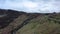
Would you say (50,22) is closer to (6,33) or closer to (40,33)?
(40,33)

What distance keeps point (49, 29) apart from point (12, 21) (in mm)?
10941

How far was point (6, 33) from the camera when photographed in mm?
21016

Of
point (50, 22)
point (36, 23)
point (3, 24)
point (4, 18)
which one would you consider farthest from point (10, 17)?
point (50, 22)

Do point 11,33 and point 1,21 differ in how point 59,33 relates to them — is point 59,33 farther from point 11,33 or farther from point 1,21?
point 1,21

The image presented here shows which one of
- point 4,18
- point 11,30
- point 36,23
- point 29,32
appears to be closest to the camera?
point 29,32

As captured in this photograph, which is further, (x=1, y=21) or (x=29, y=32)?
(x=1, y=21)

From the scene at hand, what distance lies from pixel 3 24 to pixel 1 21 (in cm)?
176

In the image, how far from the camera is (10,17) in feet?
91.8

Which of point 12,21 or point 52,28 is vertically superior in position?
point 52,28

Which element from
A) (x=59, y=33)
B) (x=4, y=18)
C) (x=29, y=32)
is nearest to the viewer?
(x=59, y=33)

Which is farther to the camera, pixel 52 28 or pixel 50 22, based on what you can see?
pixel 50 22

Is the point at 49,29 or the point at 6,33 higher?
the point at 49,29

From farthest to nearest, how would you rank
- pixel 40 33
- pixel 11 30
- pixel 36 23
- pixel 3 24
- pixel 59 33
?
pixel 3 24
pixel 11 30
pixel 36 23
pixel 40 33
pixel 59 33

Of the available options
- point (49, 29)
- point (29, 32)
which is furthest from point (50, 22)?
point (29, 32)
